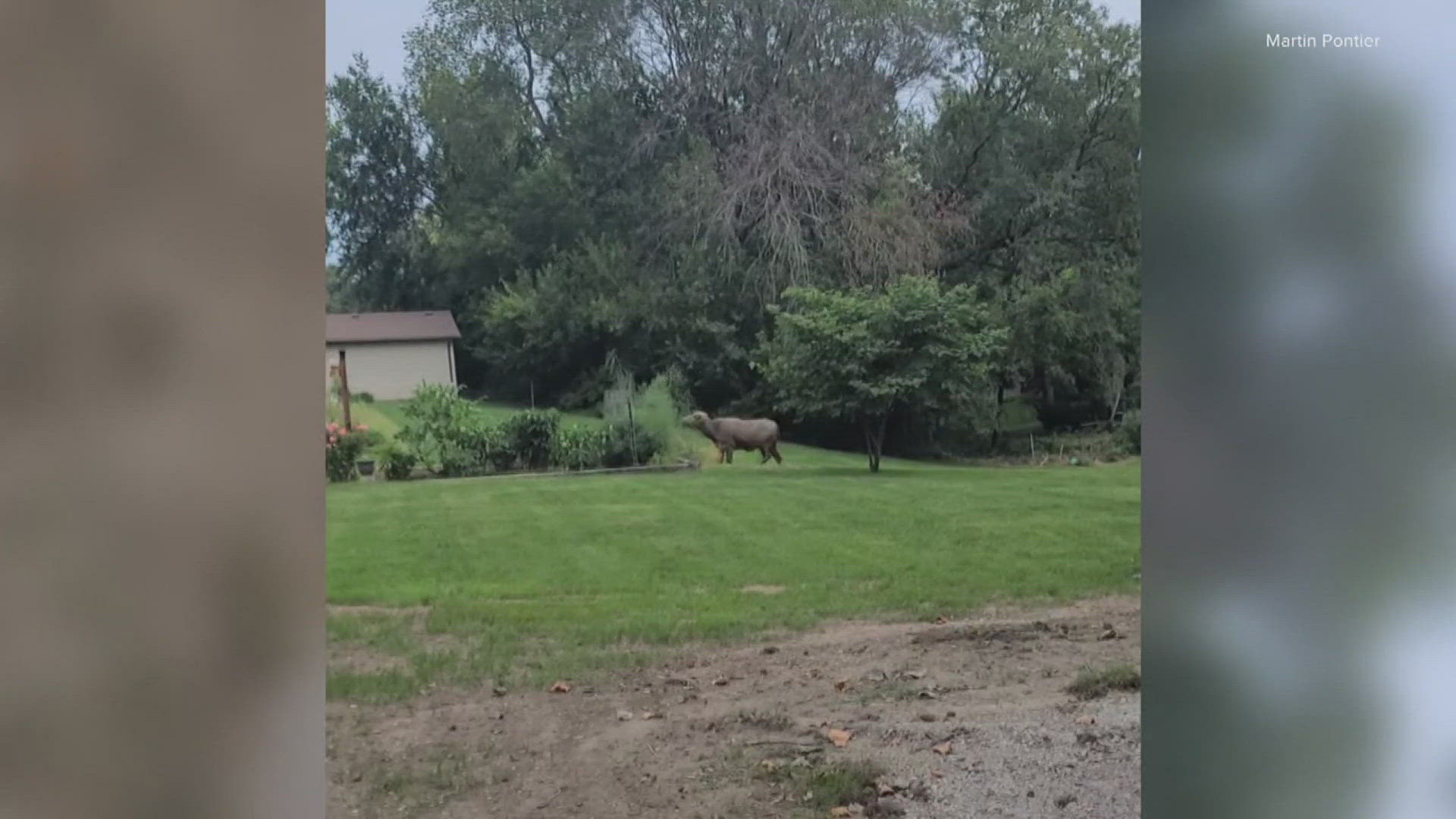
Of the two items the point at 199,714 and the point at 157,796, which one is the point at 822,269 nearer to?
the point at 199,714

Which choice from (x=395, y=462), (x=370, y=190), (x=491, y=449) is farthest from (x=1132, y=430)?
(x=370, y=190)

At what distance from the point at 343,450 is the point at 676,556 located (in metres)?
0.63

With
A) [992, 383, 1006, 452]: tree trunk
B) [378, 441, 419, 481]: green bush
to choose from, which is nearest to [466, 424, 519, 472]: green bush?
[378, 441, 419, 481]: green bush

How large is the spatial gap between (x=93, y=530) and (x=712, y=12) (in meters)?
1.38

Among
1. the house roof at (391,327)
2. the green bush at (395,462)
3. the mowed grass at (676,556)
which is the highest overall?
the house roof at (391,327)

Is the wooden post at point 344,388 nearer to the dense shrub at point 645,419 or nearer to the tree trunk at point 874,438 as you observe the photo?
the dense shrub at point 645,419

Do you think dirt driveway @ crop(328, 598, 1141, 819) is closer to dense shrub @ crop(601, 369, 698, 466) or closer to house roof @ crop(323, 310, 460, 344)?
dense shrub @ crop(601, 369, 698, 466)

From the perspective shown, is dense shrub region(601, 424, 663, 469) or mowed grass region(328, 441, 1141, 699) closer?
mowed grass region(328, 441, 1141, 699)

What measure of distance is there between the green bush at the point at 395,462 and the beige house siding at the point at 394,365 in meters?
0.09

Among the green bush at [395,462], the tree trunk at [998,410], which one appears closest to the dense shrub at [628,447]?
the green bush at [395,462]

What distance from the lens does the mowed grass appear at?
172 cm

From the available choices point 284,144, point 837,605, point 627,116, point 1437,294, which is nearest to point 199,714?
point 284,144

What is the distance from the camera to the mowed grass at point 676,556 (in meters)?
1.72

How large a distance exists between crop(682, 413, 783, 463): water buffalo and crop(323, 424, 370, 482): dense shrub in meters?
0.59
